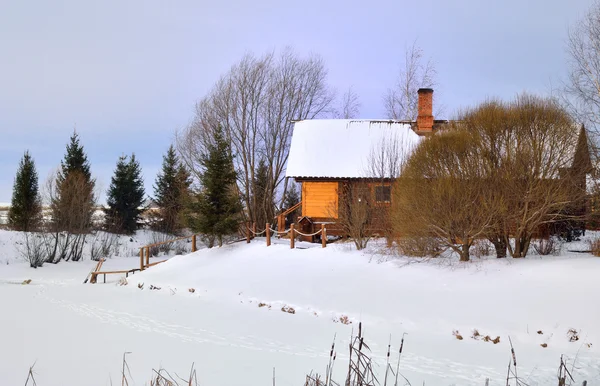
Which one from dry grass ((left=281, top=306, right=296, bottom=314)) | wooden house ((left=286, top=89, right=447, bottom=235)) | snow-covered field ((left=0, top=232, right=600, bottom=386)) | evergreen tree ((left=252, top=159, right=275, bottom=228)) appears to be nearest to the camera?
snow-covered field ((left=0, top=232, right=600, bottom=386))

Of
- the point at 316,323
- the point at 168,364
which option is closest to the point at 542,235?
the point at 316,323

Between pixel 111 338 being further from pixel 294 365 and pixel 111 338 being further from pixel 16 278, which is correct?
pixel 16 278

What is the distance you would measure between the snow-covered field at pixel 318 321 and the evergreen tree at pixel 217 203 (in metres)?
4.61

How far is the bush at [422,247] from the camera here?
13.6m

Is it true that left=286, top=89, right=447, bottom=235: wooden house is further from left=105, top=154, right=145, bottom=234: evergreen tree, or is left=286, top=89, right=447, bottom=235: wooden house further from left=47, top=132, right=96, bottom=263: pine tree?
left=105, top=154, right=145, bottom=234: evergreen tree

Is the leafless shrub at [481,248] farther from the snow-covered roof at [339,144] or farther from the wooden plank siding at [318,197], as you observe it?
the wooden plank siding at [318,197]

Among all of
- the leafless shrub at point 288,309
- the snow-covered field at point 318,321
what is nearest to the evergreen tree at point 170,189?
the snow-covered field at point 318,321

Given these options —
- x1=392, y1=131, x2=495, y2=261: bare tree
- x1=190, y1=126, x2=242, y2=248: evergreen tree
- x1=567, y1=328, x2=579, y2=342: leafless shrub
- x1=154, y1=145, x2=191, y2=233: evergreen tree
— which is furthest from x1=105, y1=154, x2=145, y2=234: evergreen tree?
x1=567, y1=328, x2=579, y2=342: leafless shrub

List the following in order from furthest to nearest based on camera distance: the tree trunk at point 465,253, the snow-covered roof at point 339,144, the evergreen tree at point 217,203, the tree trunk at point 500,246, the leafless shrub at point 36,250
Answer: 1. the leafless shrub at point 36,250
2. the snow-covered roof at point 339,144
3. the evergreen tree at point 217,203
4. the tree trunk at point 500,246
5. the tree trunk at point 465,253

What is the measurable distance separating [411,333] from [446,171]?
487 cm

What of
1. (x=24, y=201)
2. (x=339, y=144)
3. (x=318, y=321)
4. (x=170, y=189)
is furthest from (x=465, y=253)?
(x=24, y=201)

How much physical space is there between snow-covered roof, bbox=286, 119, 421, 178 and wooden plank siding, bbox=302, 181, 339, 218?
621 millimetres

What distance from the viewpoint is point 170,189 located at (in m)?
38.4

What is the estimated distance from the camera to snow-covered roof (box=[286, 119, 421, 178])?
21766 millimetres
